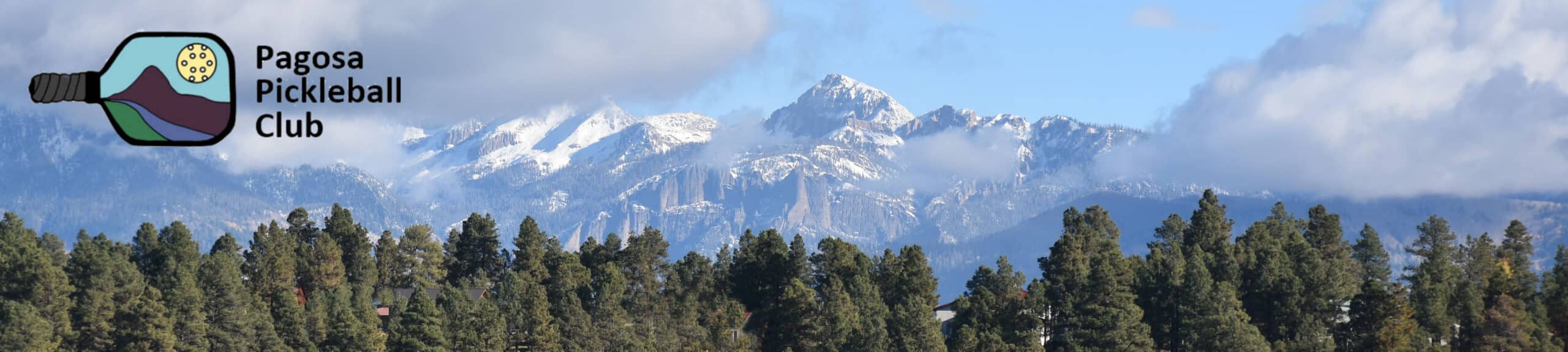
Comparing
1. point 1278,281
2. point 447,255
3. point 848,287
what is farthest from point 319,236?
point 1278,281

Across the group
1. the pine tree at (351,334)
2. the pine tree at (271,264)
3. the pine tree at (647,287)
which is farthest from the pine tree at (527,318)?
the pine tree at (271,264)

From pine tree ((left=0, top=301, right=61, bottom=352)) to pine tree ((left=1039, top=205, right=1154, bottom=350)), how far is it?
7705cm

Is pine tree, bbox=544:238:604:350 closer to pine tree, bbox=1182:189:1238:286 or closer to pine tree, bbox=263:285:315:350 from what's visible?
pine tree, bbox=263:285:315:350

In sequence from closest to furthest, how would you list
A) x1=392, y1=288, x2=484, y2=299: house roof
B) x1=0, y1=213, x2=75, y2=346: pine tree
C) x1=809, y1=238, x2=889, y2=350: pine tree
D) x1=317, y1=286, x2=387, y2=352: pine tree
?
1. x1=0, y1=213, x2=75, y2=346: pine tree
2. x1=317, y1=286, x2=387, y2=352: pine tree
3. x1=809, y1=238, x2=889, y2=350: pine tree
4. x1=392, y1=288, x2=484, y2=299: house roof

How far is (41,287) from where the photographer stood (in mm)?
129750

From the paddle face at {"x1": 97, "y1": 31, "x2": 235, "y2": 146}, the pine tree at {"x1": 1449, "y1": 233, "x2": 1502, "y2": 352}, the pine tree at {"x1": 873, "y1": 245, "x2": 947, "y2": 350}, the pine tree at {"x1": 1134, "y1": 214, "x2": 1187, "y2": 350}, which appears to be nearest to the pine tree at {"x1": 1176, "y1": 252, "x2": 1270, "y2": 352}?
the pine tree at {"x1": 1134, "y1": 214, "x2": 1187, "y2": 350}

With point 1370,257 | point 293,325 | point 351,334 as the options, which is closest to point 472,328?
point 351,334

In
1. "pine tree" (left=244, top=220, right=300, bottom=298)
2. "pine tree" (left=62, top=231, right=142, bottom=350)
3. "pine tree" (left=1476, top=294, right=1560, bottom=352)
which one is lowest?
"pine tree" (left=1476, top=294, right=1560, bottom=352)

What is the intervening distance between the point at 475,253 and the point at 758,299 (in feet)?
119

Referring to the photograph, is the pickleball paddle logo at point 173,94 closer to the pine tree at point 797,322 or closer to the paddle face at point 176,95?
the paddle face at point 176,95

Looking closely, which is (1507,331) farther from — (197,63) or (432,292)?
(197,63)

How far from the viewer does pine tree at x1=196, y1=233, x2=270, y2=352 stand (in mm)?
132500

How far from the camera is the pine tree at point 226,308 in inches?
5217

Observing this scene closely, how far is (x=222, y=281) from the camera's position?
138m
